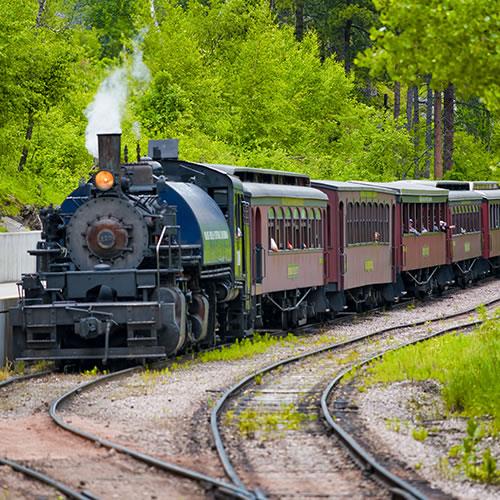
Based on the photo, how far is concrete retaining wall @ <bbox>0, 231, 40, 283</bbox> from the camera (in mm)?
30797

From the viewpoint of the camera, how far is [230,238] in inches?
848

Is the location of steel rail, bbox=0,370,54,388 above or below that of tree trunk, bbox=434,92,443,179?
below

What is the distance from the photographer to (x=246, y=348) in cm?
2173

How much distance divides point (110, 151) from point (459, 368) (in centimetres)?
591

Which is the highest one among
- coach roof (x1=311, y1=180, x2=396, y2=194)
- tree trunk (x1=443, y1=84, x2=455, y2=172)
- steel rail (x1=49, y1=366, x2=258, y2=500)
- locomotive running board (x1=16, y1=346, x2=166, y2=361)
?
tree trunk (x1=443, y1=84, x2=455, y2=172)

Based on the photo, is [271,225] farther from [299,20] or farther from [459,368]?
[299,20]

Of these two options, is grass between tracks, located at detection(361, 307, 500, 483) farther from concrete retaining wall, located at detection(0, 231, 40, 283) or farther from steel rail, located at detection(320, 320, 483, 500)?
concrete retaining wall, located at detection(0, 231, 40, 283)

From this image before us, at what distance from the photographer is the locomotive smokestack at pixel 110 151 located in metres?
19.2

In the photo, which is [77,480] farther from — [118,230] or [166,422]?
[118,230]

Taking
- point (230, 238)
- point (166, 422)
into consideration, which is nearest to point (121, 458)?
point (166, 422)

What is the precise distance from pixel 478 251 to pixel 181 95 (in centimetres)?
1143

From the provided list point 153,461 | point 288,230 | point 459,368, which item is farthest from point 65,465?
point 288,230

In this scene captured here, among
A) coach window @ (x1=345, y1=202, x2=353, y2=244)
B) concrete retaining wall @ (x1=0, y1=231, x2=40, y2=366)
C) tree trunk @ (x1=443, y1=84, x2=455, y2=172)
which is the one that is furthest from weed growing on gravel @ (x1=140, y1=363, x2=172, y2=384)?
tree trunk @ (x1=443, y1=84, x2=455, y2=172)

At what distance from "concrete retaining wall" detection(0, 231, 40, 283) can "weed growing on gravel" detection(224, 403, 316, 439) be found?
16.8 metres
